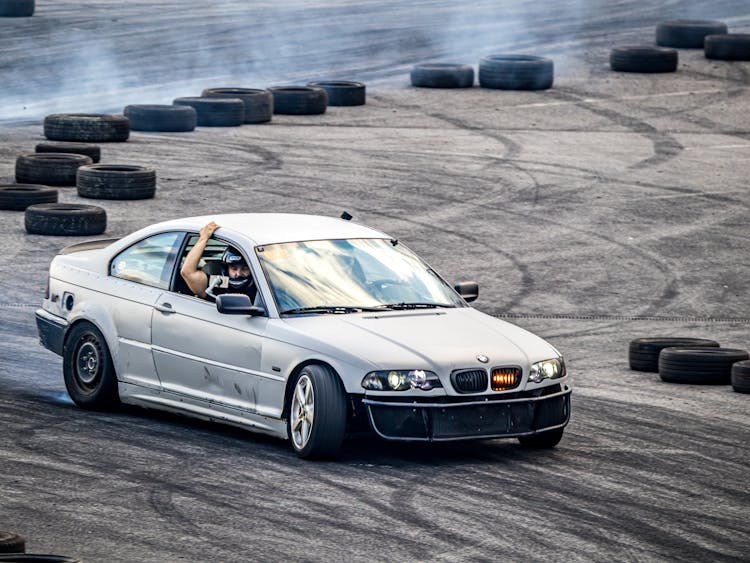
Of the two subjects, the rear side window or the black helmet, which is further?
the rear side window

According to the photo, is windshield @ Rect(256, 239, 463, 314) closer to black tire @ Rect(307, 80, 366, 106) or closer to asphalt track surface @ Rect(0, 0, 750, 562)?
asphalt track surface @ Rect(0, 0, 750, 562)

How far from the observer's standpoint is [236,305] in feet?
31.2

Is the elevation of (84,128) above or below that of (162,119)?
above

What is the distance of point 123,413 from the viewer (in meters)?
10.6

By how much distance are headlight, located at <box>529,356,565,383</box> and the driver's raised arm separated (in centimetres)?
217

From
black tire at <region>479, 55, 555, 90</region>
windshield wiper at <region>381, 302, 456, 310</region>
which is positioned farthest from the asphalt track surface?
windshield wiper at <region>381, 302, 456, 310</region>

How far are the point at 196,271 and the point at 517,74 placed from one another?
2145cm

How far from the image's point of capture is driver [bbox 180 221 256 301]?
1002 centimetres

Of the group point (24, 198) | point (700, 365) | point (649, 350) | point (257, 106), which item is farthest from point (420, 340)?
point (257, 106)

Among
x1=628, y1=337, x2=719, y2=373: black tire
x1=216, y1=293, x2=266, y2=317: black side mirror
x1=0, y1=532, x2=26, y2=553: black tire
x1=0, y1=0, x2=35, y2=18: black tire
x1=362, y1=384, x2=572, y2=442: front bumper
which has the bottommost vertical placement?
x1=628, y1=337, x2=719, y2=373: black tire

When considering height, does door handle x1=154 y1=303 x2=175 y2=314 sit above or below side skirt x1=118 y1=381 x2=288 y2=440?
above

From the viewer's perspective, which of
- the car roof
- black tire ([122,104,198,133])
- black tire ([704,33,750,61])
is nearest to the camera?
the car roof

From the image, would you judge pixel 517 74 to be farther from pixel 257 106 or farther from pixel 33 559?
pixel 33 559

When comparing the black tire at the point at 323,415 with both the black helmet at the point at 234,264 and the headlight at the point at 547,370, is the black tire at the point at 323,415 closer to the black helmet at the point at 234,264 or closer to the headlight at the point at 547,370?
the black helmet at the point at 234,264
